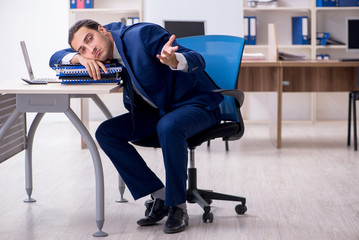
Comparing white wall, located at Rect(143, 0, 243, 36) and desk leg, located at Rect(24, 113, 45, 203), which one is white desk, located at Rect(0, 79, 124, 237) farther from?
white wall, located at Rect(143, 0, 243, 36)

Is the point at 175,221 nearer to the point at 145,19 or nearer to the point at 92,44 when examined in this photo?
the point at 92,44

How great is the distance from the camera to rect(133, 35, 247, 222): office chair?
258 cm

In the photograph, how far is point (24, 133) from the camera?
9.74 feet

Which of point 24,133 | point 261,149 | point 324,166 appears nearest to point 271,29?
point 261,149

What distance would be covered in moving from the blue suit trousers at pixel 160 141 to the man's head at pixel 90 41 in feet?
1.02

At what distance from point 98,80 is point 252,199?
3.57 feet

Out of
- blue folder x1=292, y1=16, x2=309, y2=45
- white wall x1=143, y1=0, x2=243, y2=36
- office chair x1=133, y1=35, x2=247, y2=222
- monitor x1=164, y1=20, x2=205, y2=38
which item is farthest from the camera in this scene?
white wall x1=143, y1=0, x2=243, y2=36

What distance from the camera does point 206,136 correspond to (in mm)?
2516

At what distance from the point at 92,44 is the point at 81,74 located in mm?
151

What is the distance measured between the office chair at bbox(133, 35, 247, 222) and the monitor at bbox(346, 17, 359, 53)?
7.07 ft

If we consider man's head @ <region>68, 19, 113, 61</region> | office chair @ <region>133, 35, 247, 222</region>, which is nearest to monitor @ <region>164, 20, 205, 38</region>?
office chair @ <region>133, 35, 247, 222</region>

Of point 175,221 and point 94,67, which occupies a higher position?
point 94,67

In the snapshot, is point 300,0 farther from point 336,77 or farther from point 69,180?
point 69,180

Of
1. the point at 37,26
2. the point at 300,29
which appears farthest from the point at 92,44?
the point at 37,26
